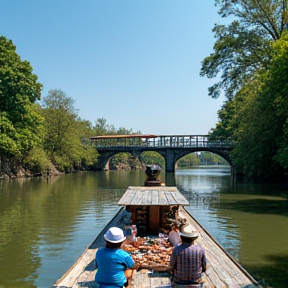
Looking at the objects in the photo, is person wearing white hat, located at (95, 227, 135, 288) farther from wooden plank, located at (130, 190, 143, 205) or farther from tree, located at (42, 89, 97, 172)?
tree, located at (42, 89, 97, 172)

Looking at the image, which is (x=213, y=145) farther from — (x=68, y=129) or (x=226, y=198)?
(x=226, y=198)

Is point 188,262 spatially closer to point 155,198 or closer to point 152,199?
point 152,199

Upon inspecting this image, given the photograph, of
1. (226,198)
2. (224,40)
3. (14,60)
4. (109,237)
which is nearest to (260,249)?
(109,237)

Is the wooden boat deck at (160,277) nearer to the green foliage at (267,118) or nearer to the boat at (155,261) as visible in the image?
the boat at (155,261)

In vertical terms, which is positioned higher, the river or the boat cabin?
the boat cabin

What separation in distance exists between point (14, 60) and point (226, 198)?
982 inches

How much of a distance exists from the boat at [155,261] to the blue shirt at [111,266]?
2.47 ft

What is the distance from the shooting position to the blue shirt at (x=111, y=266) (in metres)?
4.89

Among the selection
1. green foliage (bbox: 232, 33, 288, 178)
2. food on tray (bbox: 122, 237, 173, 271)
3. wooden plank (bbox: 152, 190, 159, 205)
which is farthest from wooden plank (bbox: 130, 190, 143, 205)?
green foliage (bbox: 232, 33, 288, 178)

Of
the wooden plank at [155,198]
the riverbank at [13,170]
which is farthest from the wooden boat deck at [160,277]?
the riverbank at [13,170]

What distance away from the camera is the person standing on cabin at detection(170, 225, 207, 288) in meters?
5.05

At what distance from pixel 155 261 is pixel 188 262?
1.77 meters

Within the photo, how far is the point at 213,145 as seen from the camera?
60.7 meters

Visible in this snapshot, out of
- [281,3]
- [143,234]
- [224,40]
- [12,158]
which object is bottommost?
[143,234]
